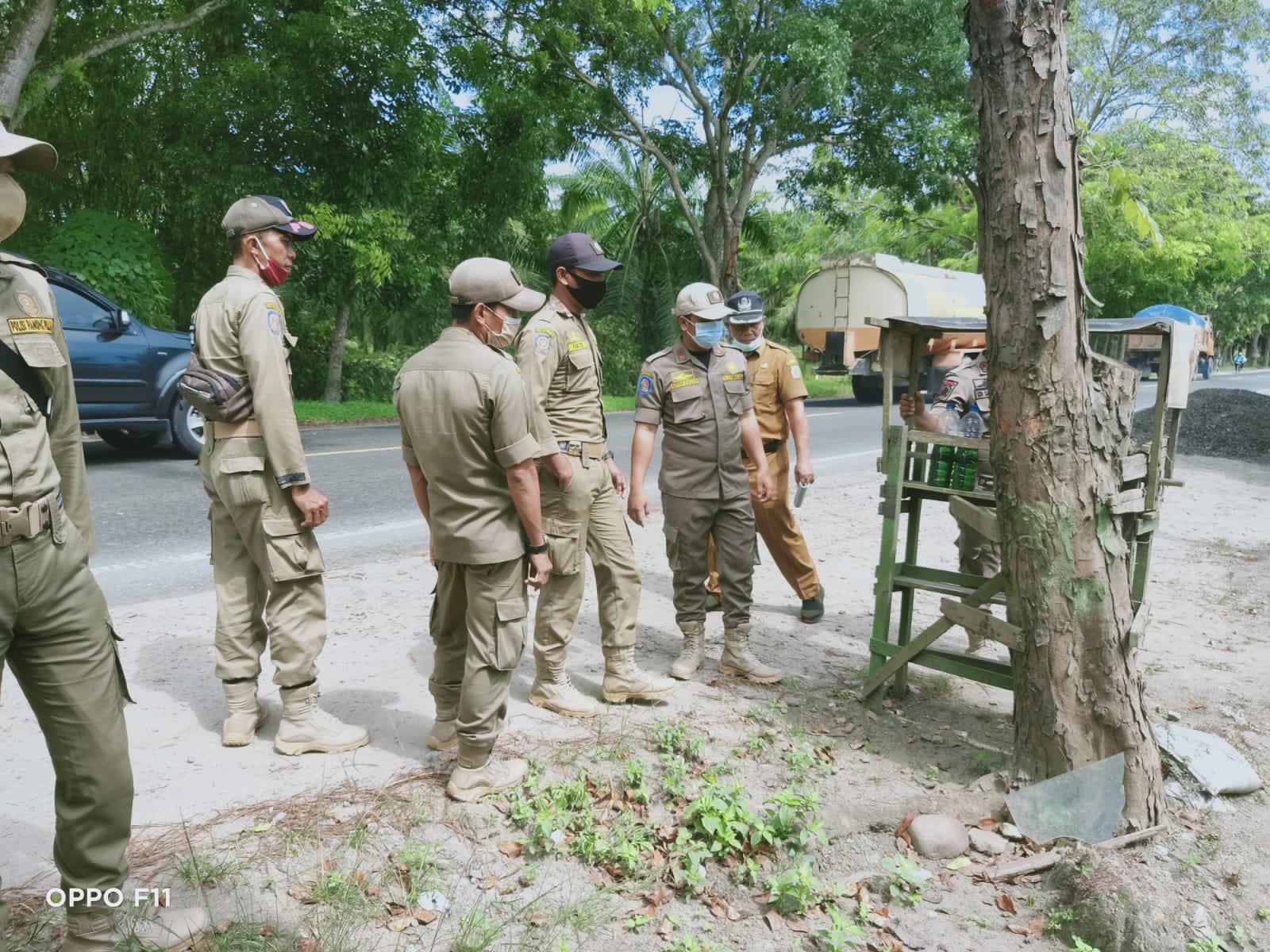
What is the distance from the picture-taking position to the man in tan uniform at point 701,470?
183 inches

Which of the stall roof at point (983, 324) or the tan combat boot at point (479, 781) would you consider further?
the stall roof at point (983, 324)

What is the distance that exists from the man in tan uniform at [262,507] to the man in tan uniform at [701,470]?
5.35ft

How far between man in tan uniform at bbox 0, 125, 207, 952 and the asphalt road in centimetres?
321

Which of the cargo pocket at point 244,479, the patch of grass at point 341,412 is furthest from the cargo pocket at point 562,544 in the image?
the patch of grass at point 341,412

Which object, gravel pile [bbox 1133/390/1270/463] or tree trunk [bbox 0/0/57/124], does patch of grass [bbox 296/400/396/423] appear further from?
gravel pile [bbox 1133/390/1270/463]

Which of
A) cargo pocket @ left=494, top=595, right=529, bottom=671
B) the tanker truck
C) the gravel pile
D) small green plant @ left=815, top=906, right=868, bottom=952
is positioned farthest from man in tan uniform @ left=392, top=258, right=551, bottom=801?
the tanker truck

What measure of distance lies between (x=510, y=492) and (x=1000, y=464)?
1.77m

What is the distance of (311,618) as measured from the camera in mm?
3648

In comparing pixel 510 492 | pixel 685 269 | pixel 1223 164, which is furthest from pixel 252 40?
pixel 1223 164

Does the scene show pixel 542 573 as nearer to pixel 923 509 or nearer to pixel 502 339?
pixel 502 339

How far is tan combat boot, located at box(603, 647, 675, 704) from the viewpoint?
4.31 meters

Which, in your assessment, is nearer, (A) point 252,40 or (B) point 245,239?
(B) point 245,239

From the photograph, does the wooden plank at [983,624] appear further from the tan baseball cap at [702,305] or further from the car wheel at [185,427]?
the car wheel at [185,427]

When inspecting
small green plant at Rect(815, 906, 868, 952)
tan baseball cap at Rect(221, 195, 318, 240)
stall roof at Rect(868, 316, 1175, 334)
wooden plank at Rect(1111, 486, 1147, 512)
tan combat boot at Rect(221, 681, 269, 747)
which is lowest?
small green plant at Rect(815, 906, 868, 952)
